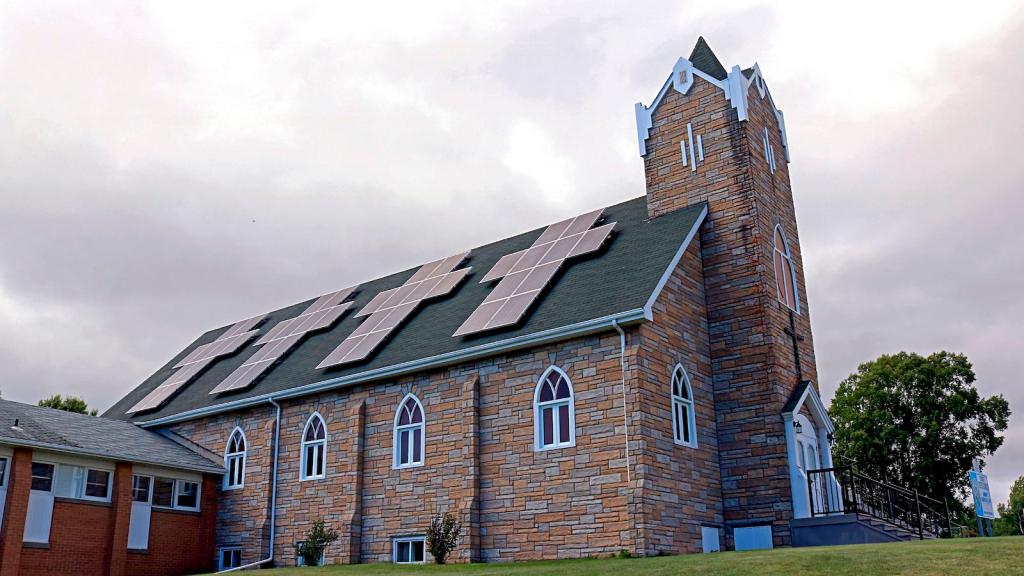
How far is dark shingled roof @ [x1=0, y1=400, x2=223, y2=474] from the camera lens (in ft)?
69.4

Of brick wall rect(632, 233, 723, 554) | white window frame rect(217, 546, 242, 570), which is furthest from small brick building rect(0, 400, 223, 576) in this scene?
brick wall rect(632, 233, 723, 554)

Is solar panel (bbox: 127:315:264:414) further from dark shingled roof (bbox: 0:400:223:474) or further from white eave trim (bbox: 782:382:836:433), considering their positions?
white eave trim (bbox: 782:382:836:433)

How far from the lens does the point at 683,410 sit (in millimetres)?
19016

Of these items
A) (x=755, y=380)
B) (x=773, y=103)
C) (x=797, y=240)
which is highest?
(x=773, y=103)

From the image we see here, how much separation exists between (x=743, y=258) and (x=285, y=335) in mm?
15371

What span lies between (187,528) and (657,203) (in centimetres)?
1563

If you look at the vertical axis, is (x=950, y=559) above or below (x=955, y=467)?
below

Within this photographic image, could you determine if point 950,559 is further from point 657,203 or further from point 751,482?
point 657,203

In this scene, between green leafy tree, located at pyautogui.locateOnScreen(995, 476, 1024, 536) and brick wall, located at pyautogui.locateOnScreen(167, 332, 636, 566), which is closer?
brick wall, located at pyautogui.locateOnScreen(167, 332, 636, 566)

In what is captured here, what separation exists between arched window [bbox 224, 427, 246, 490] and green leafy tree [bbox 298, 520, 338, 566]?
4.30 meters

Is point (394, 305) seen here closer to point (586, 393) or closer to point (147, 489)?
point (147, 489)

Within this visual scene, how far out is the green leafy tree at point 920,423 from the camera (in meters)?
36.1

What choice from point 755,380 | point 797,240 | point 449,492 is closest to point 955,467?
point 797,240

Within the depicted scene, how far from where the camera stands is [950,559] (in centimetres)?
1180
